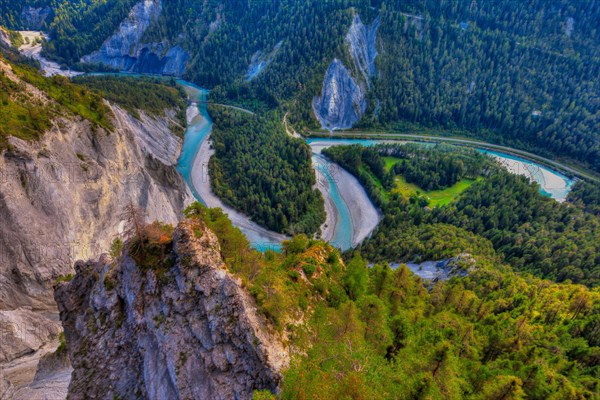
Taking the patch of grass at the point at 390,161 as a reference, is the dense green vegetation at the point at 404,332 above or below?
above

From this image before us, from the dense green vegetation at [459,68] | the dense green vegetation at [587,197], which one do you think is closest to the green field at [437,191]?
the dense green vegetation at [587,197]

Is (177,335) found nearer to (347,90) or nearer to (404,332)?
(404,332)

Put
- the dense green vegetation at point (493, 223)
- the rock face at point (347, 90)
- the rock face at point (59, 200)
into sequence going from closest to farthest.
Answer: the rock face at point (59, 200) → the dense green vegetation at point (493, 223) → the rock face at point (347, 90)

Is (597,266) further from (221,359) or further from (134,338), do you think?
(134,338)

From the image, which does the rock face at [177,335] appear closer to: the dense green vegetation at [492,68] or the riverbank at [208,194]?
the riverbank at [208,194]

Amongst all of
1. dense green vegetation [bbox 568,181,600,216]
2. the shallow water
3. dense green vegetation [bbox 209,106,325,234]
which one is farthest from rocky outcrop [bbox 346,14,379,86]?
dense green vegetation [bbox 568,181,600,216]

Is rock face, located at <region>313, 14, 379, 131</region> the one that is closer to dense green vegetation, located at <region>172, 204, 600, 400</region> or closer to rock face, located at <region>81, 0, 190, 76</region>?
rock face, located at <region>81, 0, 190, 76</region>
